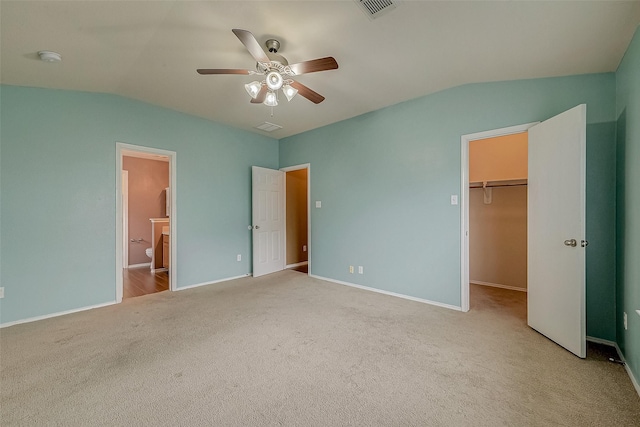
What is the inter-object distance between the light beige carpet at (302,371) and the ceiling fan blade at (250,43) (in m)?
2.35

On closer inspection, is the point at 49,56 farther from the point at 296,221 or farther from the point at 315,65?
the point at 296,221

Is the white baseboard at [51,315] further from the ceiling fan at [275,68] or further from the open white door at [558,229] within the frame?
the open white door at [558,229]

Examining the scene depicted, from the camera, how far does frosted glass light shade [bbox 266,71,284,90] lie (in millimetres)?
2178

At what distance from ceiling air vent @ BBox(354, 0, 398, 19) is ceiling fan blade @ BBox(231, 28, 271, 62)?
2.47ft

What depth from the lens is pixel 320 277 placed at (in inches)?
181

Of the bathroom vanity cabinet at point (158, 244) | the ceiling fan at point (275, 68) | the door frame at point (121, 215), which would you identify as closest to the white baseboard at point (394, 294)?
the door frame at point (121, 215)

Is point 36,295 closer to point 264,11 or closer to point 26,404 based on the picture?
point 26,404

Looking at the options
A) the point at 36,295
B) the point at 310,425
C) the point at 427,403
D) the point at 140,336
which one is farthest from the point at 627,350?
the point at 36,295

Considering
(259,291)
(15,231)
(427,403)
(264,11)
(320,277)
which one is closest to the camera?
(427,403)

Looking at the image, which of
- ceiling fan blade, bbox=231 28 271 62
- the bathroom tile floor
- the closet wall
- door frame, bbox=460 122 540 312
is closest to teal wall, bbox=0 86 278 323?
the bathroom tile floor

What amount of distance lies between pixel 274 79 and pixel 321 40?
517mm

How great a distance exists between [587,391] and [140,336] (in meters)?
3.54

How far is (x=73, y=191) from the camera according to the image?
10.1 ft

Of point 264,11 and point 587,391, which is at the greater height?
point 264,11
